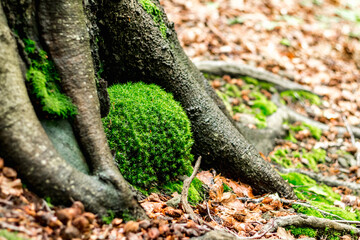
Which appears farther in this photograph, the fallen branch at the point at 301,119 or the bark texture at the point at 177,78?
the fallen branch at the point at 301,119

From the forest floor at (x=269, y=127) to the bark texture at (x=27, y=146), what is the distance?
8 centimetres

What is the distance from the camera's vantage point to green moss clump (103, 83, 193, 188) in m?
2.88

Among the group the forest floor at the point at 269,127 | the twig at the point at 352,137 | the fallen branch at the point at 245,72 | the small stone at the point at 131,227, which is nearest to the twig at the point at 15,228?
the forest floor at the point at 269,127

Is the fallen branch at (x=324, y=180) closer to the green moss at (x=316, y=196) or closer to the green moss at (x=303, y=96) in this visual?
the green moss at (x=316, y=196)

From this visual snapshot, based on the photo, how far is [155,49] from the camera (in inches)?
130

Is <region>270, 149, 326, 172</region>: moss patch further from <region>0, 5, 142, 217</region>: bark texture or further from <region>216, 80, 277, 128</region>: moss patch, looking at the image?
<region>0, 5, 142, 217</region>: bark texture

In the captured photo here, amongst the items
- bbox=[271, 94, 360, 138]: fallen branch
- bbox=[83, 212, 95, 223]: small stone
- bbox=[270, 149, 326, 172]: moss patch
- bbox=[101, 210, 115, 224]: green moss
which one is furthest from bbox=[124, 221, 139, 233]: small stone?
bbox=[271, 94, 360, 138]: fallen branch

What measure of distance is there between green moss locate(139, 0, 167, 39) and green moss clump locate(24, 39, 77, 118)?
4.58ft

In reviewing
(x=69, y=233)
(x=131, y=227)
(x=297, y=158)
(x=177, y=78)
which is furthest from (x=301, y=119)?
(x=69, y=233)

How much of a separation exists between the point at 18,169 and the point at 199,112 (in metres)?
2.13

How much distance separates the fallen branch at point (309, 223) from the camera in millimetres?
2895

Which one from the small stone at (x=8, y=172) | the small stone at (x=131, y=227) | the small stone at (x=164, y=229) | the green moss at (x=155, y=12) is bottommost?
the small stone at (x=164, y=229)

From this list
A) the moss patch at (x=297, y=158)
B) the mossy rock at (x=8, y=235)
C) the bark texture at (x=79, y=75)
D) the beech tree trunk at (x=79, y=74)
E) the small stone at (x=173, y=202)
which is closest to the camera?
the mossy rock at (x=8, y=235)

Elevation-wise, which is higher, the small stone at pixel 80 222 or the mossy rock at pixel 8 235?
the mossy rock at pixel 8 235
